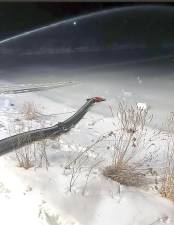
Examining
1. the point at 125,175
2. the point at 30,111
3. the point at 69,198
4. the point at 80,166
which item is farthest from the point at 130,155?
the point at 30,111

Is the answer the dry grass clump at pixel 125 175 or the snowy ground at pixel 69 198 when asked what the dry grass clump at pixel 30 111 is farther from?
the dry grass clump at pixel 125 175

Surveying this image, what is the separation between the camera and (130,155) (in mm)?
3625

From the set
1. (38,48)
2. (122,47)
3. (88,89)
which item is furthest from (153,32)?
(88,89)

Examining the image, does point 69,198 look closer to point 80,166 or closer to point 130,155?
point 80,166

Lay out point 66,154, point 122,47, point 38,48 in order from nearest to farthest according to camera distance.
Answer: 1. point 66,154
2. point 38,48
3. point 122,47

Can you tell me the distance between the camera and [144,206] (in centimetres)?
301

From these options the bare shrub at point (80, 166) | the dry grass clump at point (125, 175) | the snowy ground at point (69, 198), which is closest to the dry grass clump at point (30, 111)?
the snowy ground at point (69, 198)

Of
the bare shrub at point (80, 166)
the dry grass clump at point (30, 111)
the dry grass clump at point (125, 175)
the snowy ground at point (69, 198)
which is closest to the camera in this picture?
the snowy ground at point (69, 198)

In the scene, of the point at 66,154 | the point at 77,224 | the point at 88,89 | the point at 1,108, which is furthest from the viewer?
the point at 88,89

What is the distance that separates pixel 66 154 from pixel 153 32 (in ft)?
26.9

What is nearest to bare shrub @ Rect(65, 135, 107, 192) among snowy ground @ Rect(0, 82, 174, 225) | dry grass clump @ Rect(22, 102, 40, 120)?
snowy ground @ Rect(0, 82, 174, 225)

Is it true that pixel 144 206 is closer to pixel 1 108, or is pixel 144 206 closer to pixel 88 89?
pixel 1 108

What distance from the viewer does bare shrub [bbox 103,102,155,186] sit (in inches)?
129

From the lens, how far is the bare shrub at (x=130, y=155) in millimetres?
3279
